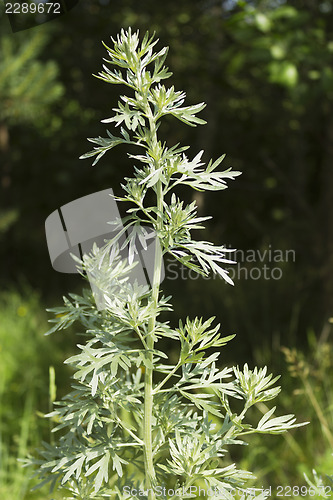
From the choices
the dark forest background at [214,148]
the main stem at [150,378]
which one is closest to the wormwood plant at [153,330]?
the main stem at [150,378]

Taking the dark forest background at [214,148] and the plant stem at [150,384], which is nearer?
the plant stem at [150,384]

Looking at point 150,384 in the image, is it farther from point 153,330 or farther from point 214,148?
point 214,148

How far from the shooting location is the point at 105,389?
0.69 m

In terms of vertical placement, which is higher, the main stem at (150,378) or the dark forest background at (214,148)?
the dark forest background at (214,148)

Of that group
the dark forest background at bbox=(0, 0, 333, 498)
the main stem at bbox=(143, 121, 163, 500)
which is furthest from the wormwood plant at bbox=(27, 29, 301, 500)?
the dark forest background at bbox=(0, 0, 333, 498)

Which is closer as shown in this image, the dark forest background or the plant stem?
the plant stem

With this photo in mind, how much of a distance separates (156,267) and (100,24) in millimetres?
3810

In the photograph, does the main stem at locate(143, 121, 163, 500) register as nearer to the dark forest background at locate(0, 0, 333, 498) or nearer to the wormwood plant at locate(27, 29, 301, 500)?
the wormwood plant at locate(27, 29, 301, 500)

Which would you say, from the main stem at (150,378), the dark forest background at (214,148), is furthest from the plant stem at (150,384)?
the dark forest background at (214,148)

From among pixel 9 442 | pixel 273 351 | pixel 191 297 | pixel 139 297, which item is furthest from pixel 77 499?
pixel 191 297

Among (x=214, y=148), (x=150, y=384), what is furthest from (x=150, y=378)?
(x=214, y=148)

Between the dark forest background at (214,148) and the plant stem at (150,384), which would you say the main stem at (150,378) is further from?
the dark forest background at (214,148)

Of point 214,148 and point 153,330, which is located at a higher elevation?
point 214,148

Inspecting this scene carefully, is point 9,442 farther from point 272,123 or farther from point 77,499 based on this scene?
point 272,123
